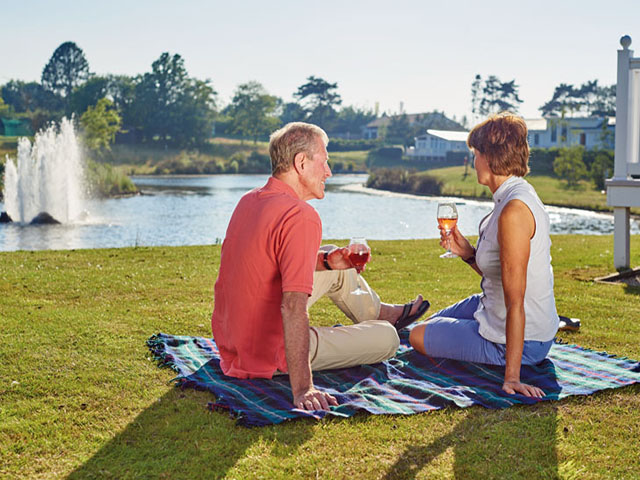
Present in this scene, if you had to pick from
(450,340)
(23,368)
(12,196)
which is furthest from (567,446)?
(12,196)

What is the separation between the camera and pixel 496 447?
121 inches

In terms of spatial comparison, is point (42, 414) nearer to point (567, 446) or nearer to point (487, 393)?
point (487, 393)

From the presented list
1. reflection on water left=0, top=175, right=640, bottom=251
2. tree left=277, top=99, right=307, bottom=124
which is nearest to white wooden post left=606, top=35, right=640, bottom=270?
reflection on water left=0, top=175, right=640, bottom=251

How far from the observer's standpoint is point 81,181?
31.0m

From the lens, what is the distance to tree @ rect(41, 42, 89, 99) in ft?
295

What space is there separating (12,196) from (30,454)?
72.2ft

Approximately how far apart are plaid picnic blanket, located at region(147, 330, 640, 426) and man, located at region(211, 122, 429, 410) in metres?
0.12

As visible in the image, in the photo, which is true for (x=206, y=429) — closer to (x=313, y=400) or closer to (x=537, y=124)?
(x=313, y=400)

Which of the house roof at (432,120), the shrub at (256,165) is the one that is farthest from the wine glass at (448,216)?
the house roof at (432,120)

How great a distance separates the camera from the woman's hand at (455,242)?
160 inches

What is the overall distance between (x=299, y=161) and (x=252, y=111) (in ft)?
292

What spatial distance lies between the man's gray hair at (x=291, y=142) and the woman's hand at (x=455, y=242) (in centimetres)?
97

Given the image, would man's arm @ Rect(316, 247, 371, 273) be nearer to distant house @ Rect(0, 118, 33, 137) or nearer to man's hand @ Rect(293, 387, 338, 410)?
man's hand @ Rect(293, 387, 338, 410)

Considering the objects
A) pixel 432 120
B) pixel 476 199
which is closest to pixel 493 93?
pixel 432 120
